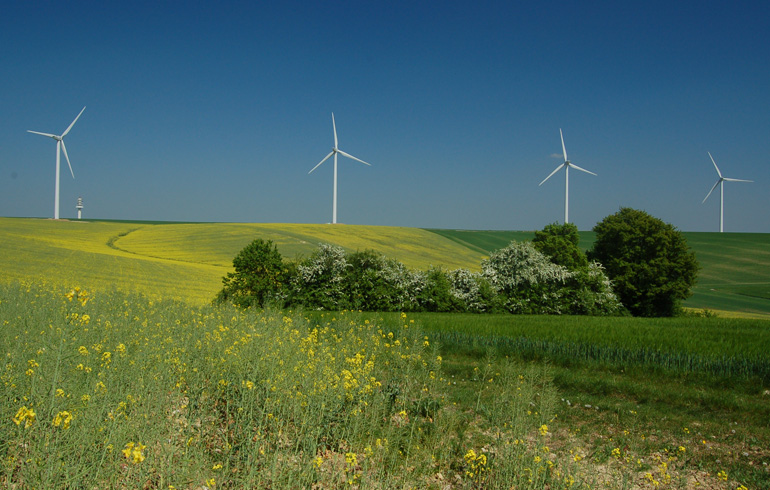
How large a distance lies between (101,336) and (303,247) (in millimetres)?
44721

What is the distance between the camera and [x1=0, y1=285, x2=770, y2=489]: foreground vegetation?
4.03 meters

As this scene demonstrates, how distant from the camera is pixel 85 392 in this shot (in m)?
4.78

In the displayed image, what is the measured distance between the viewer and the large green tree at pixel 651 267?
106 feet

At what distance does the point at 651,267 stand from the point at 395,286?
63.0 feet

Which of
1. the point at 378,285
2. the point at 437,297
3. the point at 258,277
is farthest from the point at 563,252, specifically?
the point at 258,277

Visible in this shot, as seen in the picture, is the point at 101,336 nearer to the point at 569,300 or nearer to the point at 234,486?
the point at 234,486

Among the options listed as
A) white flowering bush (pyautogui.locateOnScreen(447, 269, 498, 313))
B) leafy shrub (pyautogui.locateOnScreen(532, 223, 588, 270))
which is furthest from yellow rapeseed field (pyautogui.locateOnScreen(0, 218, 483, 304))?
leafy shrub (pyautogui.locateOnScreen(532, 223, 588, 270))

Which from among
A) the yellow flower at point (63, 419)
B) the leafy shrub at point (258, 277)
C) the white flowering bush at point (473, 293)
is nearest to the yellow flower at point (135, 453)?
the yellow flower at point (63, 419)

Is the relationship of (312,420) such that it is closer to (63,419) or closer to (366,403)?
(366,403)

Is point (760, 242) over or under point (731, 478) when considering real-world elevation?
over

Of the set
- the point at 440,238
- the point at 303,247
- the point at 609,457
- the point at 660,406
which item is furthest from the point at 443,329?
the point at 440,238

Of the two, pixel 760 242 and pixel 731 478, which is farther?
pixel 760 242

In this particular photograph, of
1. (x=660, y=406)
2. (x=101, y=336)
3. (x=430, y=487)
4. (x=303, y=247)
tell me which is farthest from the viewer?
(x=303, y=247)

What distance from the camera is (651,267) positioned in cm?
3291
